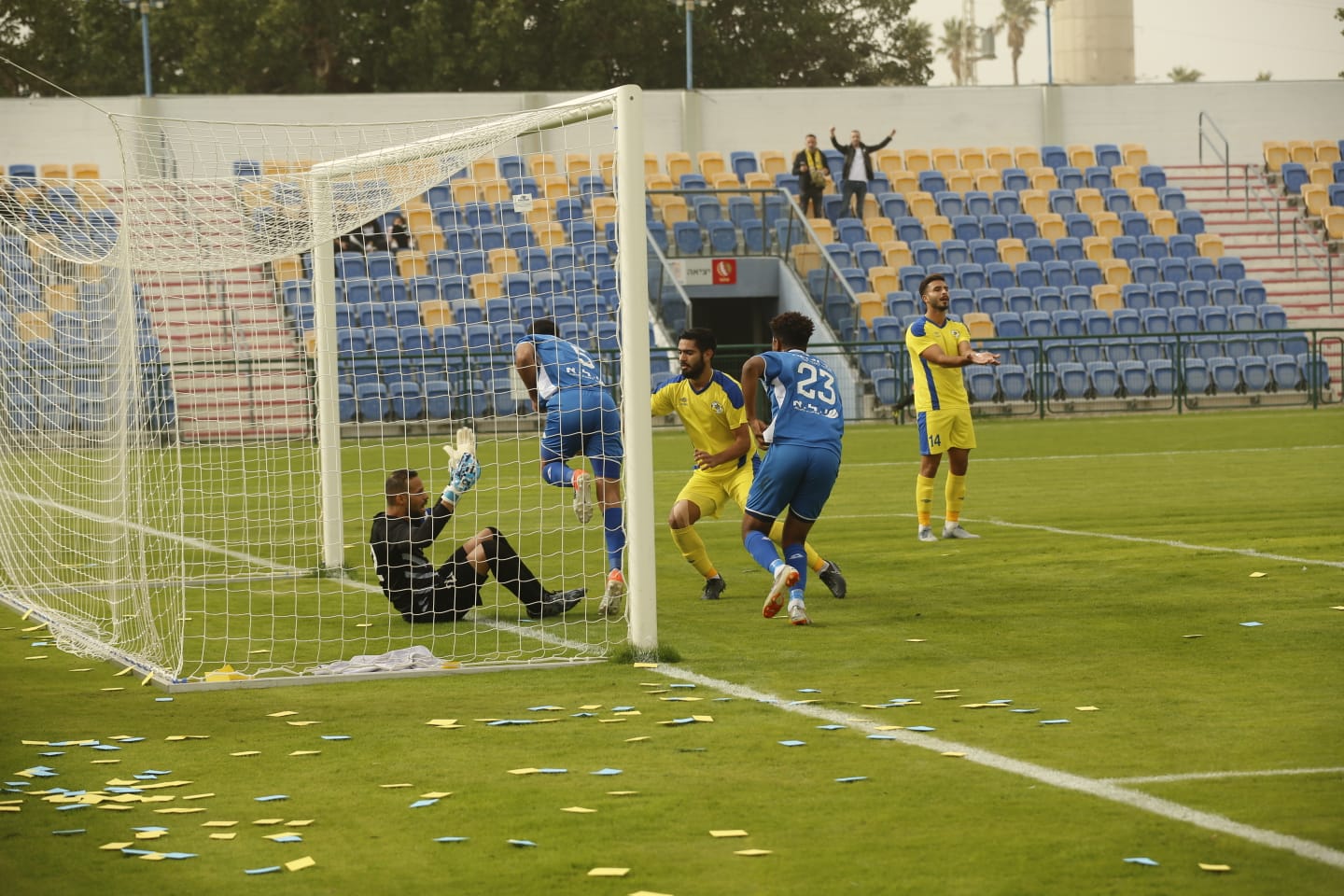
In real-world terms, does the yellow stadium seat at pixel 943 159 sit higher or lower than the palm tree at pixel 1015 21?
lower

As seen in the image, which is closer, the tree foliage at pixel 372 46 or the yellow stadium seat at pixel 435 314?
the yellow stadium seat at pixel 435 314

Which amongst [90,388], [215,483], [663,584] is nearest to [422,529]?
[663,584]

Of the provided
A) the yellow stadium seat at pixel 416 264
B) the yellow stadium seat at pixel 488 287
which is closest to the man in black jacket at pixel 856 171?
the yellow stadium seat at pixel 488 287

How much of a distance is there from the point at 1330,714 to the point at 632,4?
41671 millimetres

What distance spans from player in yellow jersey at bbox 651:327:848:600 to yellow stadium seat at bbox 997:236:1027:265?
23568mm

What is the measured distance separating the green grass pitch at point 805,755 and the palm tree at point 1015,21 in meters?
95.9

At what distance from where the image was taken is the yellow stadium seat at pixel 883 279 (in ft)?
104

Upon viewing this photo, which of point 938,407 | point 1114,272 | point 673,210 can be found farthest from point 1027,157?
point 938,407

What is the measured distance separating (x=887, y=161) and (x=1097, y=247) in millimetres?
4938

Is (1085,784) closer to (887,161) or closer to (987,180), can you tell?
(987,180)

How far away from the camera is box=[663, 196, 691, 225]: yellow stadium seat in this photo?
31797 millimetres

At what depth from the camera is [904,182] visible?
35531mm

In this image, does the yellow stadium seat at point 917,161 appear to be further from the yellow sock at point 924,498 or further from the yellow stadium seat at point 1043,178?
the yellow sock at point 924,498

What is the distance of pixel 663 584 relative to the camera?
11773 mm
